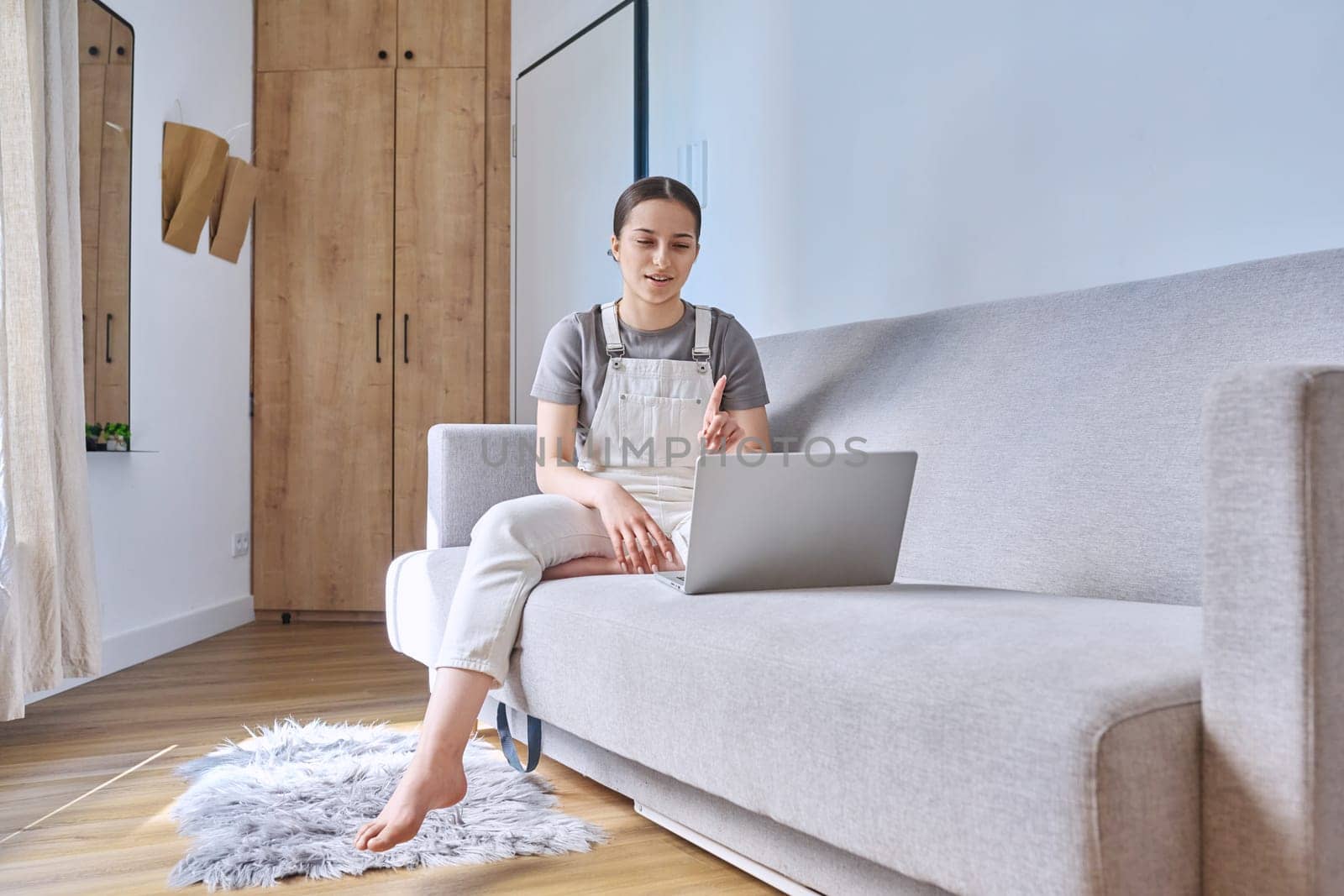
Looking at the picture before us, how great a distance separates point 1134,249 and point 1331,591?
3.46ft

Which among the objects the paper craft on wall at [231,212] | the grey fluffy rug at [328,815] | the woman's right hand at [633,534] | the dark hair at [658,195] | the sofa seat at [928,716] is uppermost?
the paper craft on wall at [231,212]

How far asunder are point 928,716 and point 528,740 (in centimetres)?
94

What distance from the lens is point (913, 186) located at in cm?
209

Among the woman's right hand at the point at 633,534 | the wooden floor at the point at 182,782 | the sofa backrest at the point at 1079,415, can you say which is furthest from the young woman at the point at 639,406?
the wooden floor at the point at 182,782

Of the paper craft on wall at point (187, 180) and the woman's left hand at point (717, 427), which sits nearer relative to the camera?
the woman's left hand at point (717, 427)

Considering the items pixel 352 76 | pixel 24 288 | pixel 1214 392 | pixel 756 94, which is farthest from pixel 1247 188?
pixel 352 76

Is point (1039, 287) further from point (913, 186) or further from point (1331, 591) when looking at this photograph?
point (1331, 591)

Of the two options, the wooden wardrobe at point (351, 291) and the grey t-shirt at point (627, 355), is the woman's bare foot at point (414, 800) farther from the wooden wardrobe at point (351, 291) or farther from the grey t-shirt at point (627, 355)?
the wooden wardrobe at point (351, 291)

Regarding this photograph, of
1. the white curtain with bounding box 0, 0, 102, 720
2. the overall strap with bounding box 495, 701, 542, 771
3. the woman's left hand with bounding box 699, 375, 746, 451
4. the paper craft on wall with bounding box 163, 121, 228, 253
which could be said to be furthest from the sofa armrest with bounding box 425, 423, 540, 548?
the paper craft on wall with bounding box 163, 121, 228, 253

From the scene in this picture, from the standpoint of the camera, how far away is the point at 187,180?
3.22m

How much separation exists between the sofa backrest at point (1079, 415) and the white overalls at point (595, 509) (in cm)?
28

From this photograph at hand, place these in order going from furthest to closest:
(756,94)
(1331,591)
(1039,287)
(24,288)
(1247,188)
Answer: (756,94) → (24,288) → (1039,287) → (1247,188) → (1331,591)

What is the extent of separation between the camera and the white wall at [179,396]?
2.86 m

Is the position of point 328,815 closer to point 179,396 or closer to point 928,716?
point 928,716
